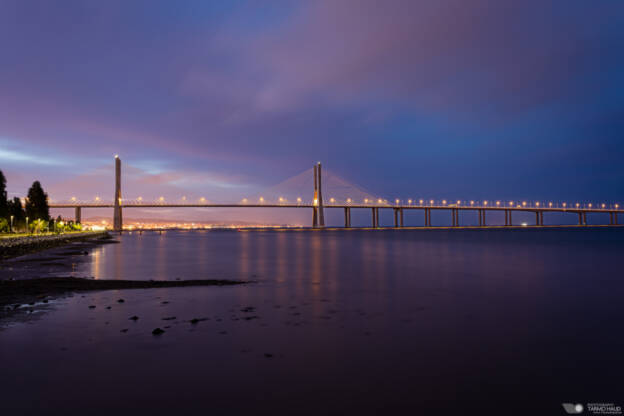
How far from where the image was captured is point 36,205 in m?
67.7

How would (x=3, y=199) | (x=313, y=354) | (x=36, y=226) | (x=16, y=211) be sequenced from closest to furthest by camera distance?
(x=313, y=354), (x=3, y=199), (x=36, y=226), (x=16, y=211)

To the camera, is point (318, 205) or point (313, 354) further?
point (318, 205)

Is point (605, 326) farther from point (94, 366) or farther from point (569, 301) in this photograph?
point (94, 366)

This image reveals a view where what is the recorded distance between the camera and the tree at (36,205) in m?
67.4

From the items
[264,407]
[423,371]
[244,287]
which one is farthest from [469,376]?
[244,287]

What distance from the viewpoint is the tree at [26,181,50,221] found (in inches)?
2655

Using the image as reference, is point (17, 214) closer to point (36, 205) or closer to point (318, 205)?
point (36, 205)

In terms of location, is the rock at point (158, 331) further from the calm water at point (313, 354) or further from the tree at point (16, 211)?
the tree at point (16, 211)

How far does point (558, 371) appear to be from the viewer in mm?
6555

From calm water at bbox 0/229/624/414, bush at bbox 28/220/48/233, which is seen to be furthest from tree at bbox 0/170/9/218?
calm water at bbox 0/229/624/414

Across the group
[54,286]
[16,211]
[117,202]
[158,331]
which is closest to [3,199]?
[16,211]

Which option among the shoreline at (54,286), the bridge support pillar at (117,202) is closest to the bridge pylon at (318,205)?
the bridge support pillar at (117,202)

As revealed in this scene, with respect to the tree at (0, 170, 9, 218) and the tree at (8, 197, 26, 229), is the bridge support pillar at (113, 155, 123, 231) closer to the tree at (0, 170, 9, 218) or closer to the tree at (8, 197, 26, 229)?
the tree at (8, 197, 26, 229)

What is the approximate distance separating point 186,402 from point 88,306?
693cm
